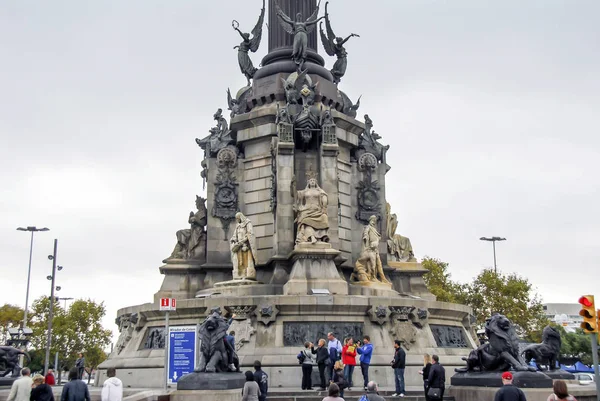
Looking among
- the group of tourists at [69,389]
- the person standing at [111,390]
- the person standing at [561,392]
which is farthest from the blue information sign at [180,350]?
the person standing at [561,392]

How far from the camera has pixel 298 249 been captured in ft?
86.6

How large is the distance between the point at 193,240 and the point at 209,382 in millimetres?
13462

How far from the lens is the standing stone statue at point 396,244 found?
3122cm

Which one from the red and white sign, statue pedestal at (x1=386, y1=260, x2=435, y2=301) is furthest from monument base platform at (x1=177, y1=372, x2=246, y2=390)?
statue pedestal at (x1=386, y1=260, x2=435, y2=301)

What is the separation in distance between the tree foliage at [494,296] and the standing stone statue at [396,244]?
2676 centimetres

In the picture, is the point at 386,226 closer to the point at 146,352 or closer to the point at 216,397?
the point at 146,352

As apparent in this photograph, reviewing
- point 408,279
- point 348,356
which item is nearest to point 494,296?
point 408,279

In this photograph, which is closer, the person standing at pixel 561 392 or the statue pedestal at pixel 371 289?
the person standing at pixel 561 392

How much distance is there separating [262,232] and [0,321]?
48.4m

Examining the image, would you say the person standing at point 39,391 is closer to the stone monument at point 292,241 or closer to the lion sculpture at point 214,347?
the lion sculpture at point 214,347

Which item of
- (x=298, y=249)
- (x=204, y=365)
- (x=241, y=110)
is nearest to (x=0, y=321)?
(x=241, y=110)

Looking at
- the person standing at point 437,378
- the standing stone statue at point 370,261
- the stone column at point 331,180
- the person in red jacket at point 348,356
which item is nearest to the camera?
the person standing at point 437,378

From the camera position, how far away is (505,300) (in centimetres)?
5931

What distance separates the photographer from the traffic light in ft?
44.9
